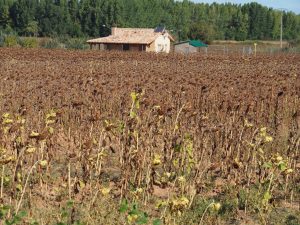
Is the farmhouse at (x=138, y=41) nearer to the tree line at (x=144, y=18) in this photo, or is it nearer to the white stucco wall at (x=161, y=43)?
the white stucco wall at (x=161, y=43)

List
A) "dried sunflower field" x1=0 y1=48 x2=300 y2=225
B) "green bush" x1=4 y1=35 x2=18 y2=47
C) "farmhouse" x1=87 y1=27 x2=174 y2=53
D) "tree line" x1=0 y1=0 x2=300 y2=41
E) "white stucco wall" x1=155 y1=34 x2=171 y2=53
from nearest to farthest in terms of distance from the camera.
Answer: "dried sunflower field" x1=0 y1=48 x2=300 y2=225 < "green bush" x1=4 y1=35 x2=18 y2=47 < "farmhouse" x1=87 y1=27 x2=174 y2=53 < "white stucco wall" x1=155 y1=34 x2=171 y2=53 < "tree line" x1=0 y1=0 x2=300 y2=41

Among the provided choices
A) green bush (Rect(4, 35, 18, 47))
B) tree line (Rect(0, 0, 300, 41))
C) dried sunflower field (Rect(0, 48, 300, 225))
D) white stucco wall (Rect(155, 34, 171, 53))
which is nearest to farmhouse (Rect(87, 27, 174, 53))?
white stucco wall (Rect(155, 34, 171, 53))

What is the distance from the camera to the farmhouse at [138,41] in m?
54.5

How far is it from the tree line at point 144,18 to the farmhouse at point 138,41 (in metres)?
24.6

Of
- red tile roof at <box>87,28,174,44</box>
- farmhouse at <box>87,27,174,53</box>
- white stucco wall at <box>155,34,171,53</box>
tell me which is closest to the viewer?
red tile roof at <box>87,28,174,44</box>

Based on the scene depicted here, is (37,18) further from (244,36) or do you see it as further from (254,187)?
(254,187)

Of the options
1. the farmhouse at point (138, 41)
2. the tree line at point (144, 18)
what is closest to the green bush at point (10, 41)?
the farmhouse at point (138, 41)

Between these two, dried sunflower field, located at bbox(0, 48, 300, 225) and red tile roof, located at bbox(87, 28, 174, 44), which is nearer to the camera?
dried sunflower field, located at bbox(0, 48, 300, 225)

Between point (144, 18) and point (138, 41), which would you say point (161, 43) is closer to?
point (138, 41)

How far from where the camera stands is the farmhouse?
5447 cm

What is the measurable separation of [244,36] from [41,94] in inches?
3626

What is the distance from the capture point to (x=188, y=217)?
192 inches

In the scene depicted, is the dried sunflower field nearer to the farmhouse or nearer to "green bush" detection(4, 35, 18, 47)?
"green bush" detection(4, 35, 18, 47)

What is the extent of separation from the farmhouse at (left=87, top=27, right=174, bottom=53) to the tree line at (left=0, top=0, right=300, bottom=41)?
24640 millimetres
